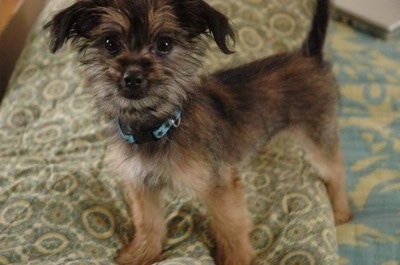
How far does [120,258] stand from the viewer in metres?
1.85

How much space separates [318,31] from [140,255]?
3.17 ft

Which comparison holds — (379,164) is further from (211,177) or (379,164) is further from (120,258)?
(120,258)

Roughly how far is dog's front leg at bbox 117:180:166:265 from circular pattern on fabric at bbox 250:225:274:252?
0.32m

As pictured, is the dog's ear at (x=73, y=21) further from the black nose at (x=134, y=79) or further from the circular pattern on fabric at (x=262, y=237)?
the circular pattern on fabric at (x=262, y=237)

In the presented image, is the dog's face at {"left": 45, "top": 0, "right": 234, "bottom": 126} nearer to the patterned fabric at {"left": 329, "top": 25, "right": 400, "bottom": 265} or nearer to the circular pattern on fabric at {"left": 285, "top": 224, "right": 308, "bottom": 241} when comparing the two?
the circular pattern on fabric at {"left": 285, "top": 224, "right": 308, "bottom": 241}

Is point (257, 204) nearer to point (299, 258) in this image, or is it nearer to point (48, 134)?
point (299, 258)

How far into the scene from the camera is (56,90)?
244 cm

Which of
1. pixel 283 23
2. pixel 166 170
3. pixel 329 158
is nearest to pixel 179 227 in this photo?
pixel 166 170

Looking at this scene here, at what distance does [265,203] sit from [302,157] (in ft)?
1.00

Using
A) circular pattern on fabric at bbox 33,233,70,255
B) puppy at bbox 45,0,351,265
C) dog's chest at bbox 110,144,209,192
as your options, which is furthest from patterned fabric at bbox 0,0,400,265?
dog's chest at bbox 110,144,209,192

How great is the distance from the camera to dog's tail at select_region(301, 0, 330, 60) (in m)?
1.85

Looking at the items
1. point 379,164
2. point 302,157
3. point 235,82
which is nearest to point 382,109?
point 379,164

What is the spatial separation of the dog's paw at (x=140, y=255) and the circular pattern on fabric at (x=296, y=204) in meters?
0.49

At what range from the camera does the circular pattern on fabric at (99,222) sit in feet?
6.19
